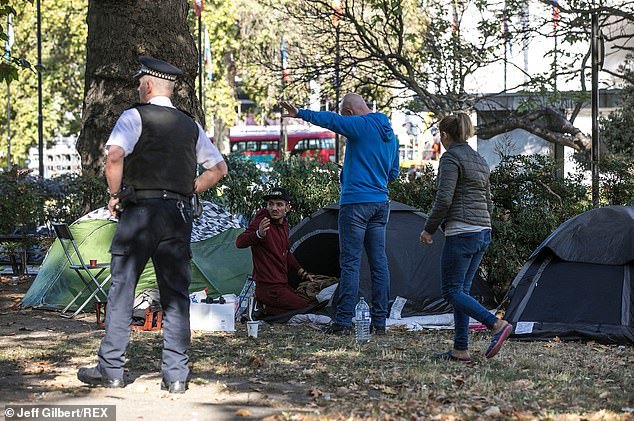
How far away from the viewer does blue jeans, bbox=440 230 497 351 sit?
7297mm

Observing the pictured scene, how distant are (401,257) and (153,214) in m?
5.11

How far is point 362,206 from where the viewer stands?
902 cm

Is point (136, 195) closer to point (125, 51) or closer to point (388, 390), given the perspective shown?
point (388, 390)

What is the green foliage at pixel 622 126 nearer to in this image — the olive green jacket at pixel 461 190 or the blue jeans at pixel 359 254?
the blue jeans at pixel 359 254

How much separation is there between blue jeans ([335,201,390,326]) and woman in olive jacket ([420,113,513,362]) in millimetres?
1518

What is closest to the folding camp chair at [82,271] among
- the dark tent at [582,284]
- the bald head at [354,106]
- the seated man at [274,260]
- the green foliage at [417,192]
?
the seated man at [274,260]

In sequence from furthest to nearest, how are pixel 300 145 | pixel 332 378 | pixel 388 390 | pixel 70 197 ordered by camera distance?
pixel 300 145 → pixel 70 197 → pixel 332 378 → pixel 388 390

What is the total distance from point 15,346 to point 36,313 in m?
2.55

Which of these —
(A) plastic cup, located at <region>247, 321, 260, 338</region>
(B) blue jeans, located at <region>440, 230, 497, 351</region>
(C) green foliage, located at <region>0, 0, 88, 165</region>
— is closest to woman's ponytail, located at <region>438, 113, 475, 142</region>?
(B) blue jeans, located at <region>440, 230, 497, 351</region>

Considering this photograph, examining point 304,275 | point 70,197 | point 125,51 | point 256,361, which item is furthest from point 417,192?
point 256,361

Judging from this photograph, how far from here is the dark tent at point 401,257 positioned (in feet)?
34.5

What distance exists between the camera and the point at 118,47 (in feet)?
40.4

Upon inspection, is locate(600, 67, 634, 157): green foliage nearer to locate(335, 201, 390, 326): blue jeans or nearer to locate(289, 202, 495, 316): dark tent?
locate(289, 202, 495, 316): dark tent

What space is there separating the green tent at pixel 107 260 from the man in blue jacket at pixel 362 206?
2.43 m
